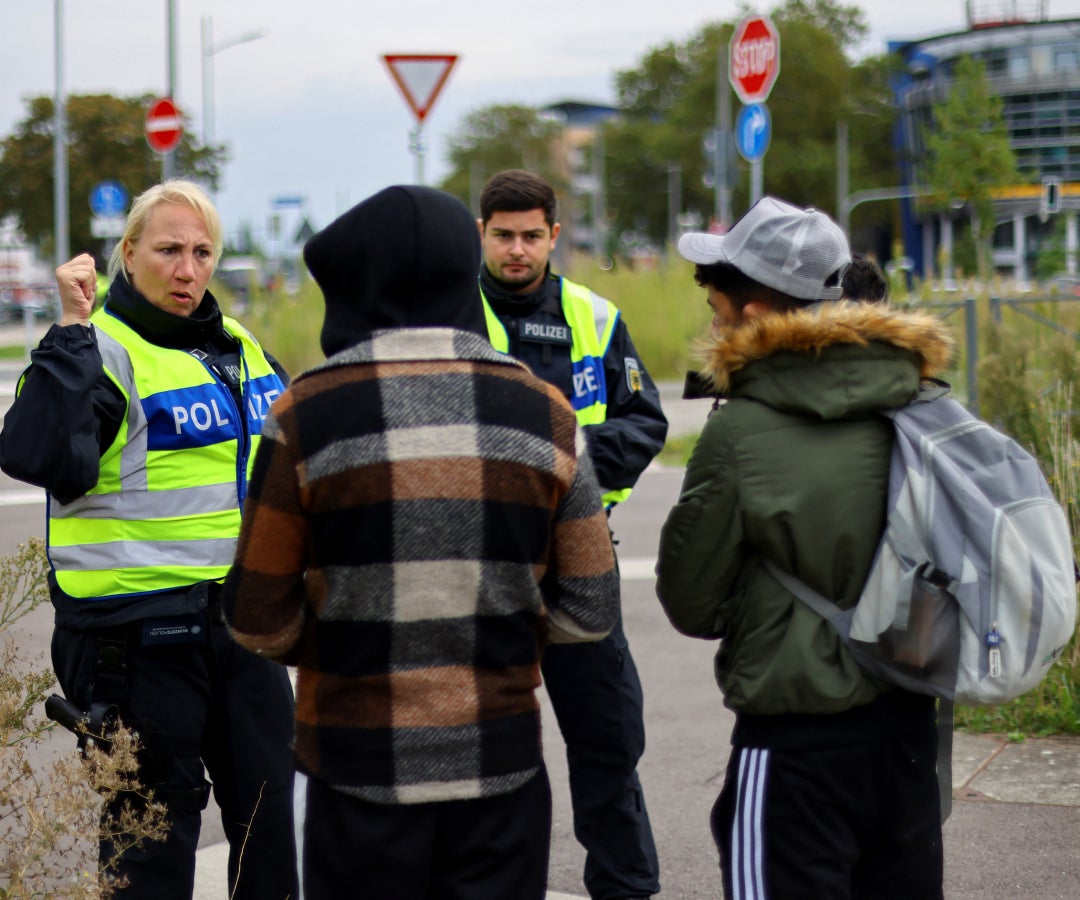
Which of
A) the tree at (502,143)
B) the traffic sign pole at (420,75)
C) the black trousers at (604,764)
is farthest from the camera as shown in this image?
the tree at (502,143)

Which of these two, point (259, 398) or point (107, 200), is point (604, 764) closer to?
point (259, 398)

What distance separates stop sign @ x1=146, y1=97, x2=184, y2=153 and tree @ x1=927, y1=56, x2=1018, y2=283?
673 inches

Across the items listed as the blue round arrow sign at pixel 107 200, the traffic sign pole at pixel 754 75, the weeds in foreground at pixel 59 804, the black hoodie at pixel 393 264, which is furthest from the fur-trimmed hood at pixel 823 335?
the blue round arrow sign at pixel 107 200

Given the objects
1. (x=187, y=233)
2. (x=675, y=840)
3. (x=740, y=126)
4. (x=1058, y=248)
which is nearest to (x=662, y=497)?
(x=740, y=126)

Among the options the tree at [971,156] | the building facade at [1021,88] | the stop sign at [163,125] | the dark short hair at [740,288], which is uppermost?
the building facade at [1021,88]

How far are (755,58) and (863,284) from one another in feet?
30.9

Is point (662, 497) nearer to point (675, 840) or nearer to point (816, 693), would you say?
point (675, 840)

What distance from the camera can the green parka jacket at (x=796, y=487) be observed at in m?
2.36

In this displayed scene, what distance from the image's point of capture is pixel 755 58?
37.8 ft

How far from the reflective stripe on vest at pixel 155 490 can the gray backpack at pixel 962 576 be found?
1410 mm

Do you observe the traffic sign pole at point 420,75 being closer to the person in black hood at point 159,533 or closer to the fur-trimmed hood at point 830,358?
the person in black hood at point 159,533

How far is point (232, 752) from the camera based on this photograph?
3221mm

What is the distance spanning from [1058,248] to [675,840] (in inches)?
821

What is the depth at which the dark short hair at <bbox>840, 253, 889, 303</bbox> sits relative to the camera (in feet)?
8.60
